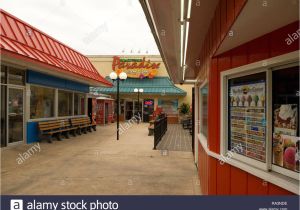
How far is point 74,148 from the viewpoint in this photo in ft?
31.3

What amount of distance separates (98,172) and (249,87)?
445cm

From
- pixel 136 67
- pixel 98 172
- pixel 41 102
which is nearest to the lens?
pixel 98 172

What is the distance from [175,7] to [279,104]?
1368 mm

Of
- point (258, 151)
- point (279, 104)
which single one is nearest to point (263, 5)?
point (279, 104)

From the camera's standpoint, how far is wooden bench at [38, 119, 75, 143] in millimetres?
10562

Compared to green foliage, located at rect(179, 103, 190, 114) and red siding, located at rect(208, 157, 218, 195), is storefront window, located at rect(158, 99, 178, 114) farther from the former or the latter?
red siding, located at rect(208, 157, 218, 195)

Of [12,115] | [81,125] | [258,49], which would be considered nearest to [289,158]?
[258,49]

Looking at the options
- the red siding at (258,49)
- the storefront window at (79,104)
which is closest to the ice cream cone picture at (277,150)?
the red siding at (258,49)

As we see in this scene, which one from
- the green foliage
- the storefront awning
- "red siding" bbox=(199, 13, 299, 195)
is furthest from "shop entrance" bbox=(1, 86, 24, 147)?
the green foliage

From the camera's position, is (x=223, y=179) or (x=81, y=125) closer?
(x=223, y=179)

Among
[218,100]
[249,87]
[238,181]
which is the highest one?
[249,87]

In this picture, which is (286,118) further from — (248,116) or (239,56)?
(239,56)

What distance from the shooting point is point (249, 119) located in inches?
113

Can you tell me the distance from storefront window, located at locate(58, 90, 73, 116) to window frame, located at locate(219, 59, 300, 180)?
10975 mm
